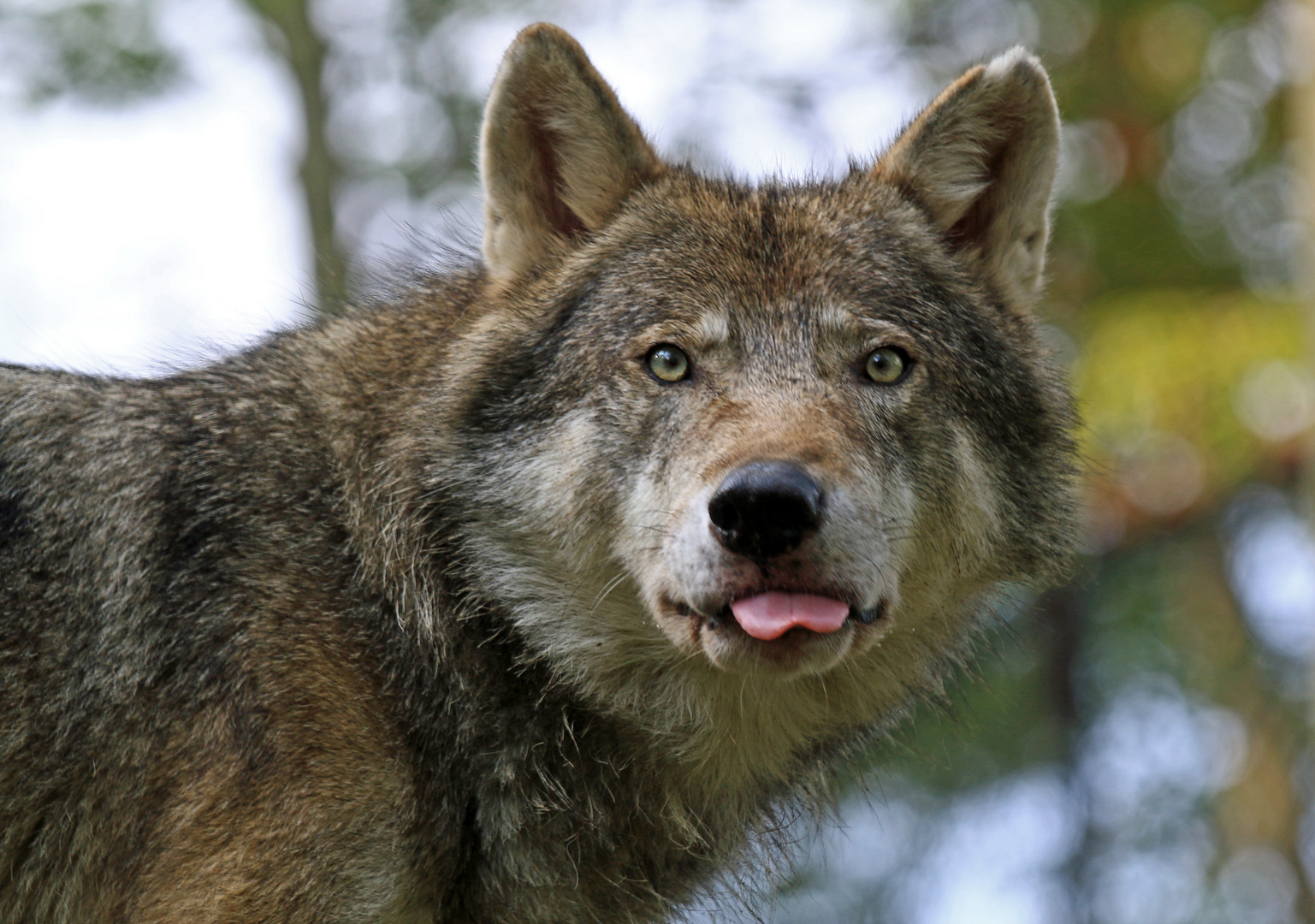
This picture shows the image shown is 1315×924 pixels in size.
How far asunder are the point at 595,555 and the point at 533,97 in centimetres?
207

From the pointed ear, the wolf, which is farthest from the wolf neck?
the pointed ear

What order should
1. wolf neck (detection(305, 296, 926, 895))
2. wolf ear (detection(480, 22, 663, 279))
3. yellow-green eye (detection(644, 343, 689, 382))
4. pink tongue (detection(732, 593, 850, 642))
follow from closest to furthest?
pink tongue (detection(732, 593, 850, 642)) → wolf neck (detection(305, 296, 926, 895)) → yellow-green eye (detection(644, 343, 689, 382)) → wolf ear (detection(480, 22, 663, 279))

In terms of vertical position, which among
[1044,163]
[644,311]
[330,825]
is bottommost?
[330,825]

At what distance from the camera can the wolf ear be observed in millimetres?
5367

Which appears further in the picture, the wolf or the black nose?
the wolf

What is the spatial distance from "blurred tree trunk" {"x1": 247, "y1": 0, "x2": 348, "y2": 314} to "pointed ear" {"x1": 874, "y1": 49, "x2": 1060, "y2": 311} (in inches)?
308

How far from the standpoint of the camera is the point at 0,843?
4359mm

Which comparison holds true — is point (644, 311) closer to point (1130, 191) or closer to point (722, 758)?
point (722, 758)

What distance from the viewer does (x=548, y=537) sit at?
507 cm

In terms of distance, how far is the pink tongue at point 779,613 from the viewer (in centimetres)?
434

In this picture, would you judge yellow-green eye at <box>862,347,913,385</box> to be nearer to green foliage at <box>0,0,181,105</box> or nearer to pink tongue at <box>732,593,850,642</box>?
pink tongue at <box>732,593,850,642</box>

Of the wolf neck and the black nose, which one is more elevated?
the black nose

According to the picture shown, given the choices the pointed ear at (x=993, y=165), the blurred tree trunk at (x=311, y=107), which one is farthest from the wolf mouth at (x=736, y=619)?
the blurred tree trunk at (x=311, y=107)

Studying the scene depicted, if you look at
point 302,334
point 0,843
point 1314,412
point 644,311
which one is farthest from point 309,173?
point 1314,412
